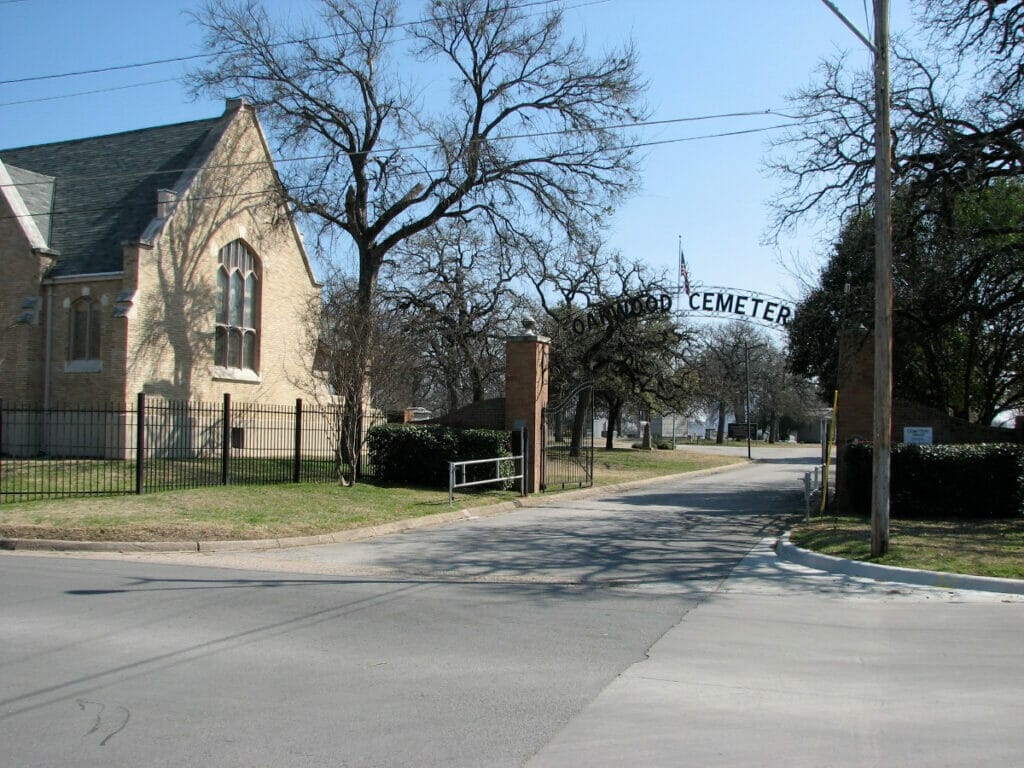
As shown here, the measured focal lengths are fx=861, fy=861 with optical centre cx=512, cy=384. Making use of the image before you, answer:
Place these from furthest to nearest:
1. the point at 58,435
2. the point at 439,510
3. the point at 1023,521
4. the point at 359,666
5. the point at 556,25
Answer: the point at 556,25 → the point at 58,435 → the point at 439,510 → the point at 1023,521 → the point at 359,666

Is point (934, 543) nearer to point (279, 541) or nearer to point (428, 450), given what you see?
point (279, 541)

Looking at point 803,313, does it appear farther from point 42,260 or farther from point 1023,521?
point 42,260

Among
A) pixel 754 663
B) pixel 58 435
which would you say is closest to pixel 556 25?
pixel 58 435


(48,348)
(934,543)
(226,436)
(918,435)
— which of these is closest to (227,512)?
A: (226,436)

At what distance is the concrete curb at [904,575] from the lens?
406 inches

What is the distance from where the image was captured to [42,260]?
25.1m

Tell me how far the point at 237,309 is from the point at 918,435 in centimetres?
2083

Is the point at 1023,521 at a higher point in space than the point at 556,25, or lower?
lower

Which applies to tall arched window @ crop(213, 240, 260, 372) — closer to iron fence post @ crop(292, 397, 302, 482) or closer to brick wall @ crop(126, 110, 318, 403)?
brick wall @ crop(126, 110, 318, 403)

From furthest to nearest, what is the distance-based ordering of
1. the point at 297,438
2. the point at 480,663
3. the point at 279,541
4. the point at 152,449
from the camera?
the point at 152,449 < the point at 297,438 < the point at 279,541 < the point at 480,663

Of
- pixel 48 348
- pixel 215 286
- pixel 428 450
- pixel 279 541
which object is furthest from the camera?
pixel 215 286

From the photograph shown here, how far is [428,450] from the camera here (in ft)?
71.5

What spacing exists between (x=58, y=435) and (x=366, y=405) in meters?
9.70

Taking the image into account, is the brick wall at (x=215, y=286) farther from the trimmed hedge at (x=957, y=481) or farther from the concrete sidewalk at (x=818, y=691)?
the concrete sidewalk at (x=818, y=691)
